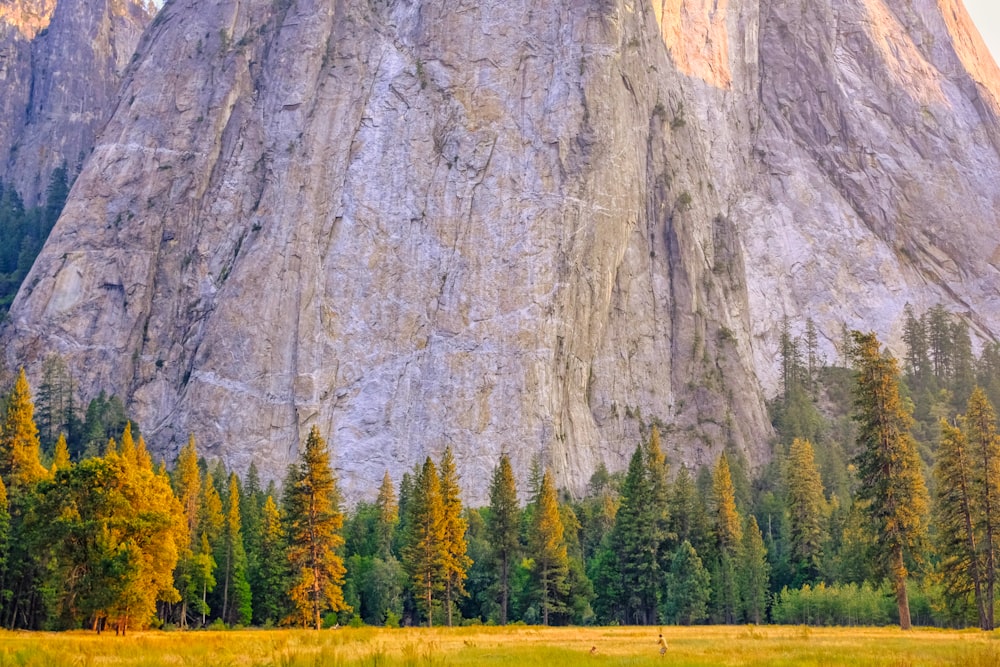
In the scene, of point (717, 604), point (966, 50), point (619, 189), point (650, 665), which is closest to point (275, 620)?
point (717, 604)

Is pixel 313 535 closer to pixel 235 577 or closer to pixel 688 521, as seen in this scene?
pixel 235 577

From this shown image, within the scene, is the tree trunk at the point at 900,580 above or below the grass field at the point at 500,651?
above

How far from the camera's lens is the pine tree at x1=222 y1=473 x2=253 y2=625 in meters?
81.7

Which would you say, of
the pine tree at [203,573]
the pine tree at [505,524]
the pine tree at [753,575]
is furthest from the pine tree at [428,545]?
the pine tree at [753,575]

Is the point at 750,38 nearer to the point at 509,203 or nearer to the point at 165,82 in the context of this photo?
the point at 509,203

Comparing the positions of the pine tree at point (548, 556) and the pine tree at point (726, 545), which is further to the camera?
the pine tree at point (726, 545)

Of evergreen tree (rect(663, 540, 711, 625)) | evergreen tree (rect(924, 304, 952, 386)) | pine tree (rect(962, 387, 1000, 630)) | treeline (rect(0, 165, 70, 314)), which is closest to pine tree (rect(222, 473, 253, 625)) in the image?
evergreen tree (rect(663, 540, 711, 625))

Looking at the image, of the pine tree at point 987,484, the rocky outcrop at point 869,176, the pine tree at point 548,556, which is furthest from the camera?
the rocky outcrop at point 869,176

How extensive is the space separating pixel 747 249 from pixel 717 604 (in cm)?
8083

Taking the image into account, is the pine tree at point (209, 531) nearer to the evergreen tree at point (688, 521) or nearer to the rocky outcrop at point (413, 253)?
the evergreen tree at point (688, 521)

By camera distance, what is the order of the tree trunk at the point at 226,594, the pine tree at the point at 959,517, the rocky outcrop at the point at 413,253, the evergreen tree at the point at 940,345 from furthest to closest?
the evergreen tree at the point at 940,345, the rocky outcrop at the point at 413,253, the tree trunk at the point at 226,594, the pine tree at the point at 959,517

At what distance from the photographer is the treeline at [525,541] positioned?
4906cm

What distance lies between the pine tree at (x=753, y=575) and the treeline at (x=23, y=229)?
110411mm

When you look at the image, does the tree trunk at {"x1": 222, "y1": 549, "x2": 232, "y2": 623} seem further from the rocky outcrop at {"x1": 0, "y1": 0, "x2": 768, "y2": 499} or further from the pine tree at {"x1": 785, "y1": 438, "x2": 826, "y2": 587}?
the pine tree at {"x1": 785, "y1": 438, "x2": 826, "y2": 587}
